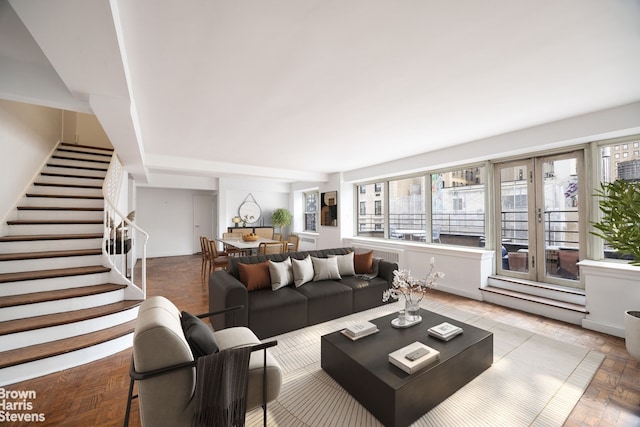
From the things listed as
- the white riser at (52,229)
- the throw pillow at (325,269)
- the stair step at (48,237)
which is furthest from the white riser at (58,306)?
the throw pillow at (325,269)

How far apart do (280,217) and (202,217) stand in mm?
2658

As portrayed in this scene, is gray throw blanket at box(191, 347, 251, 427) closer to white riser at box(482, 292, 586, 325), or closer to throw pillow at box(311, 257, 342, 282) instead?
throw pillow at box(311, 257, 342, 282)

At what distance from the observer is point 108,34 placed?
1.44 metres

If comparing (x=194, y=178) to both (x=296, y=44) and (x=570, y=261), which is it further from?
(x=570, y=261)

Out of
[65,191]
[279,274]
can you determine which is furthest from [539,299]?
[65,191]

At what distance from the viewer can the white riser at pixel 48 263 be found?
285cm

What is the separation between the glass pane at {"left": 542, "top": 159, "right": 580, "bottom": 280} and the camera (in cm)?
350

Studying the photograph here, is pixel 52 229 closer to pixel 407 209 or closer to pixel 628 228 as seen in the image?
pixel 407 209

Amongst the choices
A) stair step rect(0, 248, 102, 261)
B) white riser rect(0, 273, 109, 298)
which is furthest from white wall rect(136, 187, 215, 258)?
white riser rect(0, 273, 109, 298)

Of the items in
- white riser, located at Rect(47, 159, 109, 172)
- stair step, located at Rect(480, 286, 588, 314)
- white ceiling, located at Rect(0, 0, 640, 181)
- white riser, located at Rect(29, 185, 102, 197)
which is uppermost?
white ceiling, located at Rect(0, 0, 640, 181)

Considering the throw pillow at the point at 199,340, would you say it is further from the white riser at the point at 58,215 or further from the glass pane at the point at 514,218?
the glass pane at the point at 514,218

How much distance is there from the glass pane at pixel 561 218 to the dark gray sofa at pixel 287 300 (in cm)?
225

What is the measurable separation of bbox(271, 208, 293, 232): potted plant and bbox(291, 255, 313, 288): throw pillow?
5382mm

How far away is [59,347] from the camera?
230 cm
